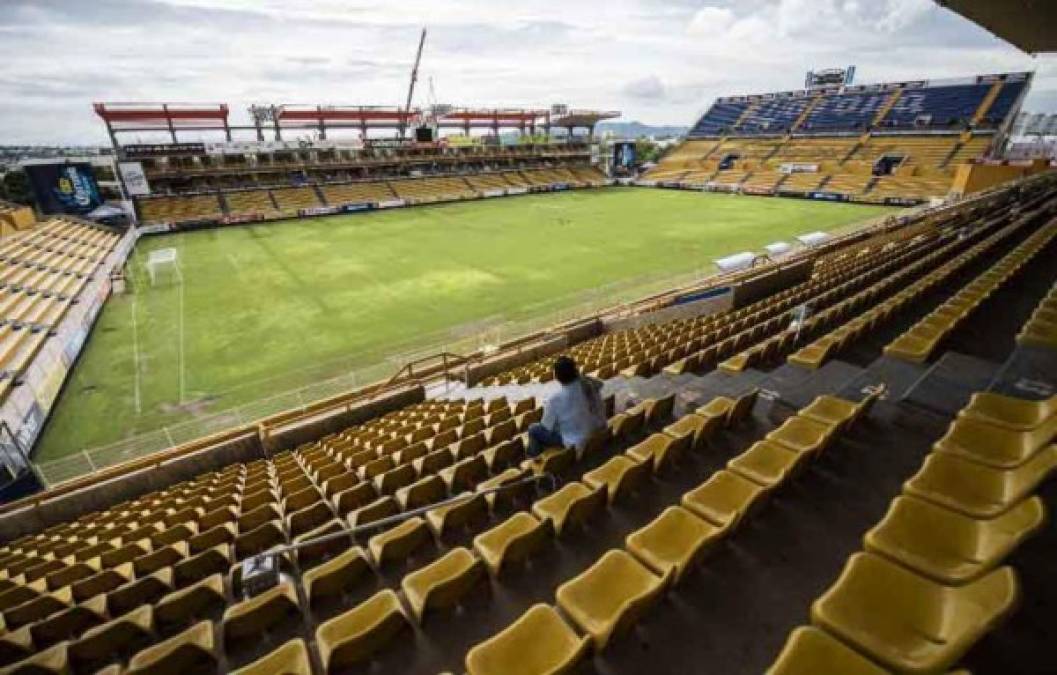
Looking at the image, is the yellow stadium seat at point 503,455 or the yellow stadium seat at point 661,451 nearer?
the yellow stadium seat at point 661,451

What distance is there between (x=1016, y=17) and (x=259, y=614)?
24131 millimetres

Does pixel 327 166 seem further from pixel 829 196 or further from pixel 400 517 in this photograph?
pixel 400 517

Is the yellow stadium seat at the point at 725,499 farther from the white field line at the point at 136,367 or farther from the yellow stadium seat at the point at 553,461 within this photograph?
the white field line at the point at 136,367

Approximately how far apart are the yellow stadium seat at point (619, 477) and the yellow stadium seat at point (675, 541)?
0.80 meters

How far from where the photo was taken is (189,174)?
47.1 meters

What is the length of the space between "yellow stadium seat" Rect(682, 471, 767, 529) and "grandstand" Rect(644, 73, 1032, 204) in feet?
163

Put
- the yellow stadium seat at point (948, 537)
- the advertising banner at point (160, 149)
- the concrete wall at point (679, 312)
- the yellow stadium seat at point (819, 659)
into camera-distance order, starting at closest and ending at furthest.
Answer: the yellow stadium seat at point (819, 659) → the yellow stadium seat at point (948, 537) → the concrete wall at point (679, 312) → the advertising banner at point (160, 149)

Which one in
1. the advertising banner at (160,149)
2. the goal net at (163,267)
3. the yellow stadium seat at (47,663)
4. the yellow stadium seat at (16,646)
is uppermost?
the advertising banner at (160,149)

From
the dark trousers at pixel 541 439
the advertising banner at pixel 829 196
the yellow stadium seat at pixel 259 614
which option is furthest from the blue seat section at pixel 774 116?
the yellow stadium seat at pixel 259 614

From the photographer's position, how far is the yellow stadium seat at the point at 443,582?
3.68 metres

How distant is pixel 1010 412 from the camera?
4.39 metres

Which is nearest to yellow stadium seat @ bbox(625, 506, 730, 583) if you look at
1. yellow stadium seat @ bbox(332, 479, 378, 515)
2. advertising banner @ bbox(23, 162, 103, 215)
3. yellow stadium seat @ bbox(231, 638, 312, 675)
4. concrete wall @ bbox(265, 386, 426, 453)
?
yellow stadium seat @ bbox(231, 638, 312, 675)

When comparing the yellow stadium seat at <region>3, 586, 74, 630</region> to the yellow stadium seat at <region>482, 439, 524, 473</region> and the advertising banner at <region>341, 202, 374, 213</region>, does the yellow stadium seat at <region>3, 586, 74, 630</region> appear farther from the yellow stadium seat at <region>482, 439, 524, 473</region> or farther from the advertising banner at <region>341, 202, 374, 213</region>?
the advertising banner at <region>341, 202, 374, 213</region>

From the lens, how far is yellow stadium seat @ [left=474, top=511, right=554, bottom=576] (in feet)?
13.3
